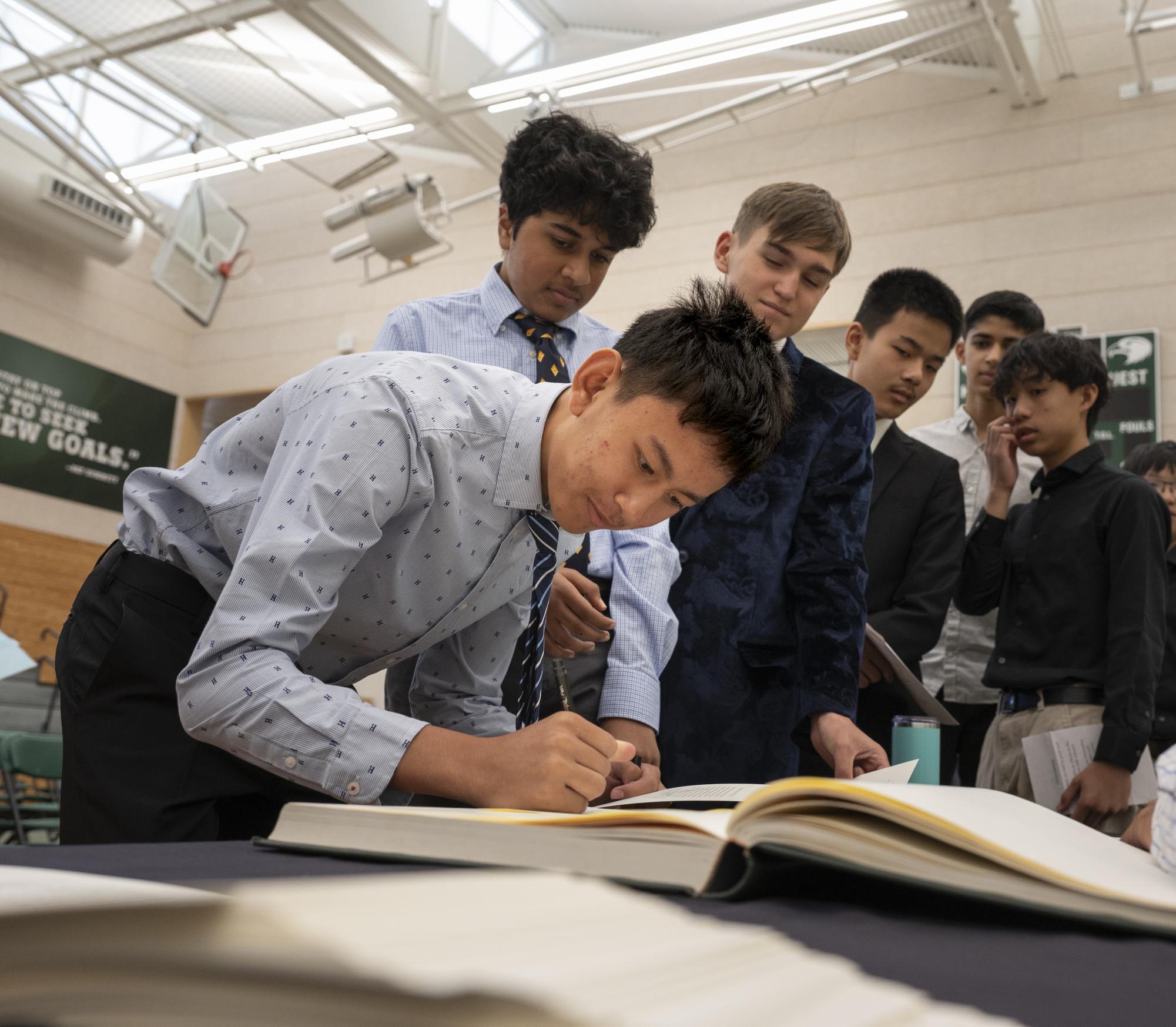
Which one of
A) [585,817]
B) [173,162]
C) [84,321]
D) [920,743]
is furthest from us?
[84,321]

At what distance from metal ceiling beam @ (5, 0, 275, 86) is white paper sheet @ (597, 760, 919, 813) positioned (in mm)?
5331

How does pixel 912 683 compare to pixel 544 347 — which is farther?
pixel 544 347

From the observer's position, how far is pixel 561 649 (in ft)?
4.58

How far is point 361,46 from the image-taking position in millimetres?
5438

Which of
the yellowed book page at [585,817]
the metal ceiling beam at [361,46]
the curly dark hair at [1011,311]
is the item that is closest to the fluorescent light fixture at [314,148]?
the metal ceiling beam at [361,46]

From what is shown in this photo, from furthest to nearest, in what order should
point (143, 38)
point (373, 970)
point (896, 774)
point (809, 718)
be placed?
point (143, 38) < point (809, 718) < point (896, 774) < point (373, 970)

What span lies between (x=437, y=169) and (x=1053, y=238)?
13.8 ft

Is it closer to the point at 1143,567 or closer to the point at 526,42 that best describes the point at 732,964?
the point at 1143,567

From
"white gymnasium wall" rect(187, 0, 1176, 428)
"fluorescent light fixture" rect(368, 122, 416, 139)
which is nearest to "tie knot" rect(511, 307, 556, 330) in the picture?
"white gymnasium wall" rect(187, 0, 1176, 428)

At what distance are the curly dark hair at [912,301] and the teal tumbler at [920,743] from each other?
4.22 ft

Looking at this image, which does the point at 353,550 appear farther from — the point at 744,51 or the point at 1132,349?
the point at 1132,349

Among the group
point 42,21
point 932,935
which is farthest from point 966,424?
point 42,21

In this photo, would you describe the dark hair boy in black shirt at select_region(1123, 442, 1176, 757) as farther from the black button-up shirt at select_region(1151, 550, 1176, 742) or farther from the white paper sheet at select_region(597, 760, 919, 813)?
the white paper sheet at select_region(597, 760, 919, 813)

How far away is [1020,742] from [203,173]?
6399 millimetres
